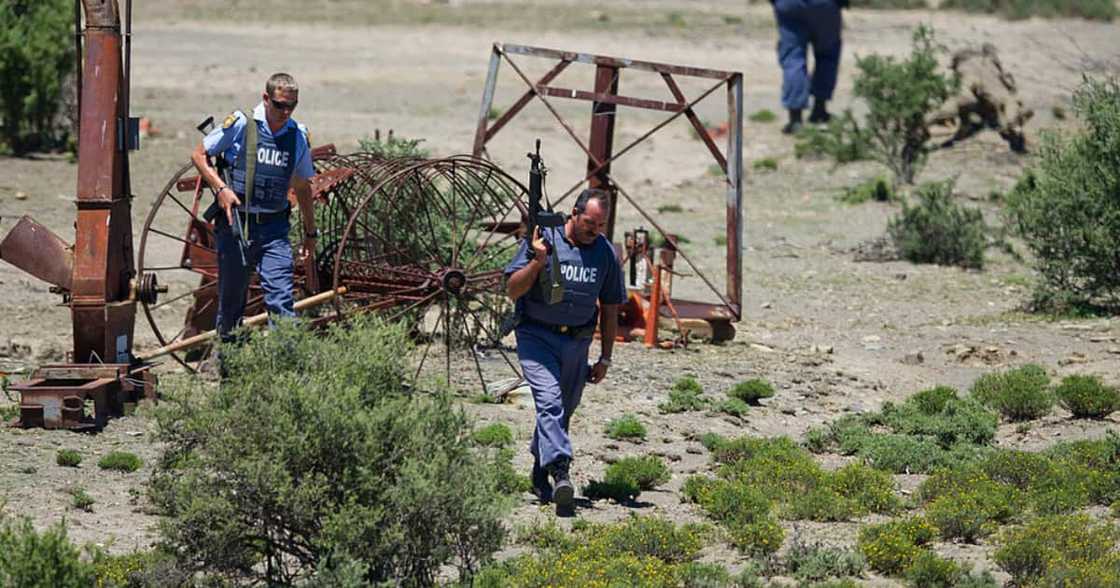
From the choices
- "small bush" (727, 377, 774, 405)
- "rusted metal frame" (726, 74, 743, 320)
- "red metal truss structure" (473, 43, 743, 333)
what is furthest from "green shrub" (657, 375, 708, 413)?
"rusted metal frame" (726, 74, 743, 320)

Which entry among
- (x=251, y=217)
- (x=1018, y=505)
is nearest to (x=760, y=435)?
(x=1018, y=505)

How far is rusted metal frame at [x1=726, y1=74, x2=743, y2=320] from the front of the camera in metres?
13.4

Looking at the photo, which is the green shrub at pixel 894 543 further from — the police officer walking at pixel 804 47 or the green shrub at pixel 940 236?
the police officer walking at pixel 804 47

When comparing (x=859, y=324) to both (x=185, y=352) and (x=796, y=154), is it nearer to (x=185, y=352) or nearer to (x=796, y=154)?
(x=185, y=352)

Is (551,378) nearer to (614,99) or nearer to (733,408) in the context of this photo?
(733,408)

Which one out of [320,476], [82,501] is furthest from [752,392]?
[320,476]

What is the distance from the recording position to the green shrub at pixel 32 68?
67.3 feet

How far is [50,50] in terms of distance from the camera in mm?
20781

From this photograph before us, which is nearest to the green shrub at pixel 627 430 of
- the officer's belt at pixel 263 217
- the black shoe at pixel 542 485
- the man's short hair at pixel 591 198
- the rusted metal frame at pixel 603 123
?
the black shoe at pixel 542 485

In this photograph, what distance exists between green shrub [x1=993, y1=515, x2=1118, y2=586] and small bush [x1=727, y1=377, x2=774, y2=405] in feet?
10.6

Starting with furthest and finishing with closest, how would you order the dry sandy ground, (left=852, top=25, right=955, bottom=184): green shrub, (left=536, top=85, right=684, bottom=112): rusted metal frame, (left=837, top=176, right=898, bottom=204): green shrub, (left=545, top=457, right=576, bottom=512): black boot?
(left=852, top=25, right=955, bottom=184): green shrub, (left=837, top=176, right=898, bottom=204): green shrub, (left=536, top=85, right=684, bottom=112): rusted metal frame, the dry sandy ground, (left=545, top=457, right=576, bottom=512): black boot

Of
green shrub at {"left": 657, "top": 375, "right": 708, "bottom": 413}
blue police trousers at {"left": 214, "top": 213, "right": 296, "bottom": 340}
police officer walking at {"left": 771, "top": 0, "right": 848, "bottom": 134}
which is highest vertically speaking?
police officer walking at {"left": 771, "top": 0, "right": 848, "bottom": 134}

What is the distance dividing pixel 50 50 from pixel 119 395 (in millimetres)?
11587

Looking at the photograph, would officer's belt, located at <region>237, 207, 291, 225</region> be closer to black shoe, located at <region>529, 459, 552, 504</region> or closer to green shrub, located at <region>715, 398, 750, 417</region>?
black shoe, located at <region>529, 459, 552, 504</region>
